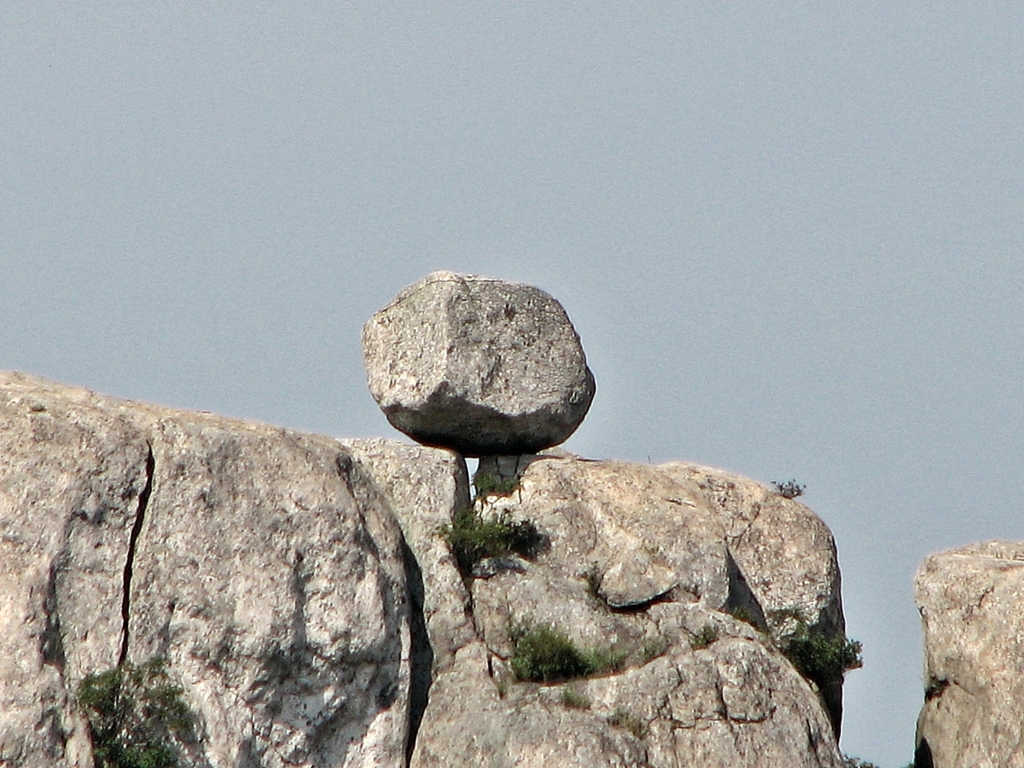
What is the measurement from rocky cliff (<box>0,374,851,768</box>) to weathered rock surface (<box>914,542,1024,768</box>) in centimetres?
236

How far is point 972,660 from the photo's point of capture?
3178 centimetres

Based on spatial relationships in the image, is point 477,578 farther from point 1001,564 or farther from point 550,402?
point 1001,564

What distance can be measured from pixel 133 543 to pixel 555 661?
734cm

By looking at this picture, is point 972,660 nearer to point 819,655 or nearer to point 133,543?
point 819,655

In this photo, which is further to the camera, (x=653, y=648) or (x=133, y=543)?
(x=653, y=648)

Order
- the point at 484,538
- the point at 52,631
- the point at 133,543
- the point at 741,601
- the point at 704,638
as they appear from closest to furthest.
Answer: the point at 52,631, the point at 133,543, the point at 704,638, the point at 484,538, the point at 741,601

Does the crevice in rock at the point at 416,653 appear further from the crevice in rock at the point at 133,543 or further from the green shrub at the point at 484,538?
the crevice in rock at the point at 133,543

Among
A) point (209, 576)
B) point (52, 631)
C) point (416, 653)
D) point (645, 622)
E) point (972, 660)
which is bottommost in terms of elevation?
point (416, 653)

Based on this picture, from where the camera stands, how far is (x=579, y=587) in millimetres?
31172

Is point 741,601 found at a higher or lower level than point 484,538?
lower

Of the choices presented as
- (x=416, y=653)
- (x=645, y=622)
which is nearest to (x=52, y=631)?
(x=416, y=653)

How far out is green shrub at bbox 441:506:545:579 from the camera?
103ft

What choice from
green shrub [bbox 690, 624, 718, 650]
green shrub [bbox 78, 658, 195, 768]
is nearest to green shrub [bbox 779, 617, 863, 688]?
green shrub [bbox 690, 624, 718, 650]

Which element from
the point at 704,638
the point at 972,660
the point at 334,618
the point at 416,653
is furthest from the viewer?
the point at 972,660
